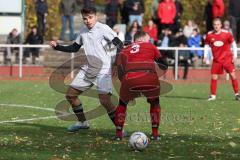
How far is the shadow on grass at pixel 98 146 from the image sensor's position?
10617 mm

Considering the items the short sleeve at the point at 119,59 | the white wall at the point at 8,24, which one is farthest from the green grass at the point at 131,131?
the white wall at the point at 8,24

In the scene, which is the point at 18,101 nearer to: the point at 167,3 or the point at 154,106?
the point at 154,106

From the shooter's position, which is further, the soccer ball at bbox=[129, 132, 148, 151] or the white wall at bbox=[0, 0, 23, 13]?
the white wall at bbox=[0, 0, 23, 13]

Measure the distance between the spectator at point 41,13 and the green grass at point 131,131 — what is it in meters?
10.1

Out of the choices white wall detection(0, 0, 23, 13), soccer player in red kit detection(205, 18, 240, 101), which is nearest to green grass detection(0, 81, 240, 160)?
soccer player in red kit detection(205, 18, 240, 101)

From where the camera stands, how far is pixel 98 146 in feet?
37.7

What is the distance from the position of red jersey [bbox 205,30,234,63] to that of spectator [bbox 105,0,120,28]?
1073cm

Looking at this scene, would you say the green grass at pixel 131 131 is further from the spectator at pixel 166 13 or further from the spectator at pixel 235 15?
the spectator at pixel 235 15

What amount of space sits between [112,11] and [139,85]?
57.9 ft

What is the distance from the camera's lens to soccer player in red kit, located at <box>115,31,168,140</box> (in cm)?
1221

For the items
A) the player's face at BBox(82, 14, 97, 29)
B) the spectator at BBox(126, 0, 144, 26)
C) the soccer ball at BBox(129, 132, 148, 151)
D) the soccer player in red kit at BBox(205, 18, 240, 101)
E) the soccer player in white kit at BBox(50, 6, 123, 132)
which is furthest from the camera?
the spectator at BBox(126, 0, 144, 26)

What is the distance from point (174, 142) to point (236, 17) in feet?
59.3

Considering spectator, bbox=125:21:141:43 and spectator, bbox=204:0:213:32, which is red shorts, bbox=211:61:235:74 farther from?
spectator, bbox=204:0:213:32

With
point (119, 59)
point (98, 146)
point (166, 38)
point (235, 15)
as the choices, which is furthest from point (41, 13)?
point (98, 146)
